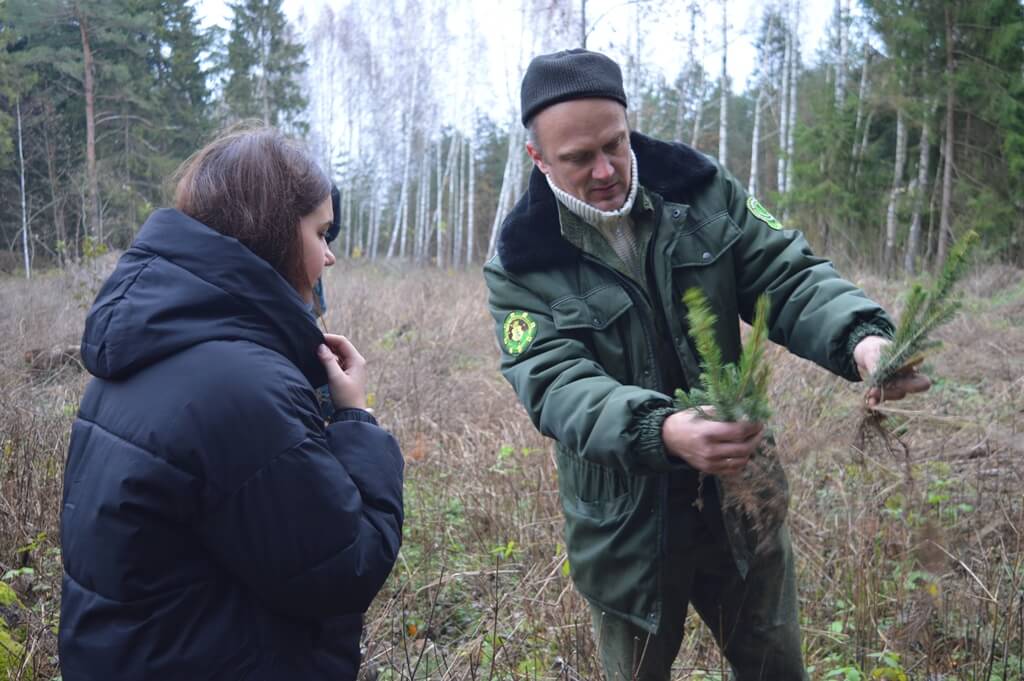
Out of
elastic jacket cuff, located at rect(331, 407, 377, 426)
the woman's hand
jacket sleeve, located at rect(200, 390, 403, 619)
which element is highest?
the woman's hand

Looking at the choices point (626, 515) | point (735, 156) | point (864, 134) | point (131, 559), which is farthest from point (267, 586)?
point (735, 156)

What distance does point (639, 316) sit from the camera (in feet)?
6.20

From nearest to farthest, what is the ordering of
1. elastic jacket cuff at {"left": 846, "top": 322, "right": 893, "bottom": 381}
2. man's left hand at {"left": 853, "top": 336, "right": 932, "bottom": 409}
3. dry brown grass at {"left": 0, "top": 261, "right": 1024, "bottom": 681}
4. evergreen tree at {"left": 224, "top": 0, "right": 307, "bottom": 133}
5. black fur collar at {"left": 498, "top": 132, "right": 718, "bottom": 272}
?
man's left hand at {"left": 853, "top": 336, "right": 932, "bottom": 409}, elastic jacket cuff at {"left": 846, "top": 322, "right": 893, "bottom": 381}, black fur collar at {"left": 498, "top": 132, "right": 718, "bottom": 272}, dry brown grass at {"left": 0, "top": 261, "right": 1024, "bottom": 681}, evergreen tree at {"left": 224, "top": 0, "right": 307, "bottom": 133}

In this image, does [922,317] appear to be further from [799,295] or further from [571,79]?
[571,79]

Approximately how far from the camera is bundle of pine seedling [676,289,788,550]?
113 centimetres

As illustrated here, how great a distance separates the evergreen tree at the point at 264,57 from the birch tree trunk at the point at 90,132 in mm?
11545

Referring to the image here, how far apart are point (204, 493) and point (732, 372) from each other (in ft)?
2.89

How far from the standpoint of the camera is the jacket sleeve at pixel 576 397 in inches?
61.3

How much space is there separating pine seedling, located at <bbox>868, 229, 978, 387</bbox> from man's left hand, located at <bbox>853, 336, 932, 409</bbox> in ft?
0.08

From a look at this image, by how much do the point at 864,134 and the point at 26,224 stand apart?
14267mm

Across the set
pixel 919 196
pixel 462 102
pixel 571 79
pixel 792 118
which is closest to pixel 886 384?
pixel 571 79

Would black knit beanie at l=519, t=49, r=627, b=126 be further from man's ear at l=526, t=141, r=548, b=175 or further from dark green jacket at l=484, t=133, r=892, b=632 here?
dark green jacket at l=484, t=133, r=892, b=632

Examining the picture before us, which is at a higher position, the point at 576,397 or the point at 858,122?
the point at 858,122

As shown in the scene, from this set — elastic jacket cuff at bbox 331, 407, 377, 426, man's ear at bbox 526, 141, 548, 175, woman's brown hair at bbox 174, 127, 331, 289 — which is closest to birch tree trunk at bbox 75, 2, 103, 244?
man's ear at bbox 526, 141, 548, 175
